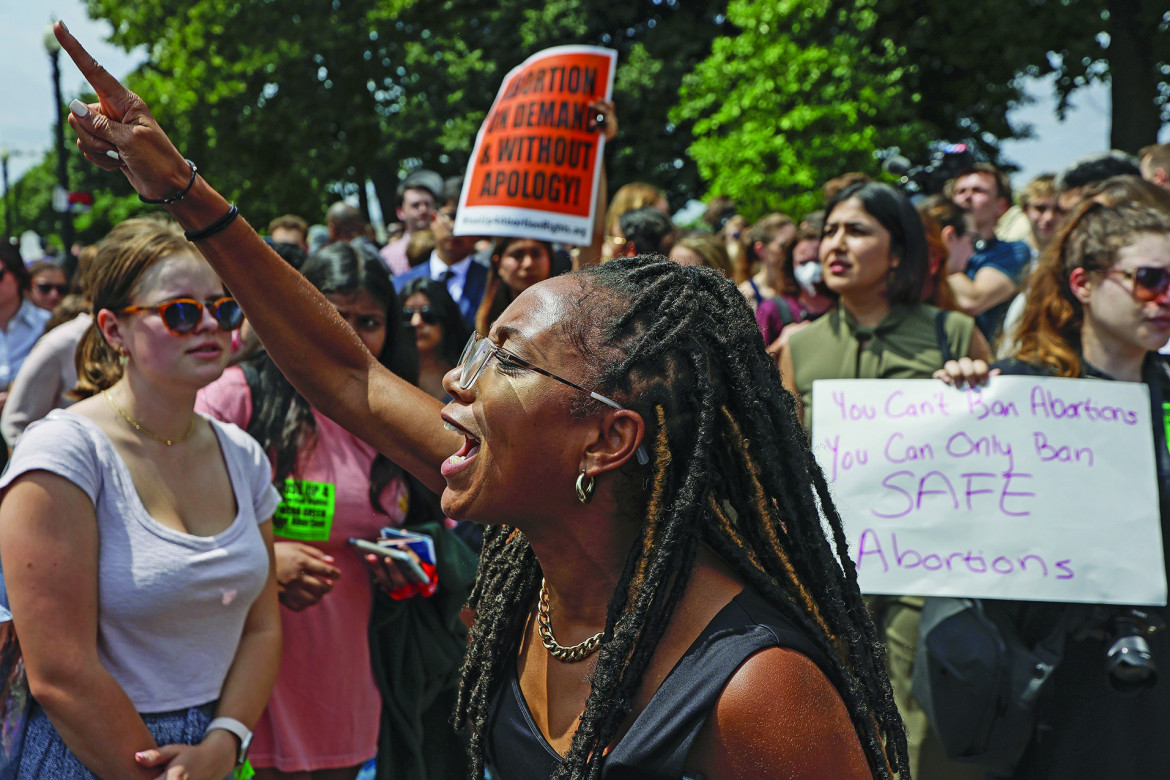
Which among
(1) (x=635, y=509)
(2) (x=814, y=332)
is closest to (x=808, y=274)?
(2) (x=814, y=332)

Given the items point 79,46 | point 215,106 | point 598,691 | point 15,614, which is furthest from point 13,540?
point 215,106

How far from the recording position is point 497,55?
23.3 m

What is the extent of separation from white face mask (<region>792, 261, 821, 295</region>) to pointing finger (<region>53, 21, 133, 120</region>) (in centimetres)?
381

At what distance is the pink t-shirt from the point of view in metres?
3.20

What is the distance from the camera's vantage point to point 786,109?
16.4m

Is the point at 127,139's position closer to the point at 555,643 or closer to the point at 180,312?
the point at 180,312

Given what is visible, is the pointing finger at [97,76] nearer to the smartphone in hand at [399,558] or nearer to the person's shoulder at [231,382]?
the person's shoulder at [231,382]

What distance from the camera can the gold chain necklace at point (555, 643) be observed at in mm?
Answer: 1772

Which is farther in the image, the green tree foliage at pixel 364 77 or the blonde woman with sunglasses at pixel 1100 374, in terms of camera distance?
the green tree foliage at pixel 364 77

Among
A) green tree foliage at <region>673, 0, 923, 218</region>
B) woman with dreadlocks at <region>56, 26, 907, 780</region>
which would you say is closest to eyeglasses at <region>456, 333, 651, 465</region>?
woman with dreadlocks at <region>56, 26, 907, 780</region>

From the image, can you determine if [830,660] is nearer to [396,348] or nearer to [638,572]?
[638,572]

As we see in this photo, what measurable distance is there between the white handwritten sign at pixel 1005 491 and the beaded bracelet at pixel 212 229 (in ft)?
6.79

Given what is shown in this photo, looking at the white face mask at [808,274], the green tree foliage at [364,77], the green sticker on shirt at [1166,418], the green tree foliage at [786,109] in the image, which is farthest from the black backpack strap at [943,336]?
the green tree foliage at [364,77]

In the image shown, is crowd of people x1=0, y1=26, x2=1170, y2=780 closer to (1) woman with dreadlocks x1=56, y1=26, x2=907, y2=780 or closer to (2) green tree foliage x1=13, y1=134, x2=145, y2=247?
(1) woman with dreadlocks x1=56, y1=26, x2=907, y2=780
